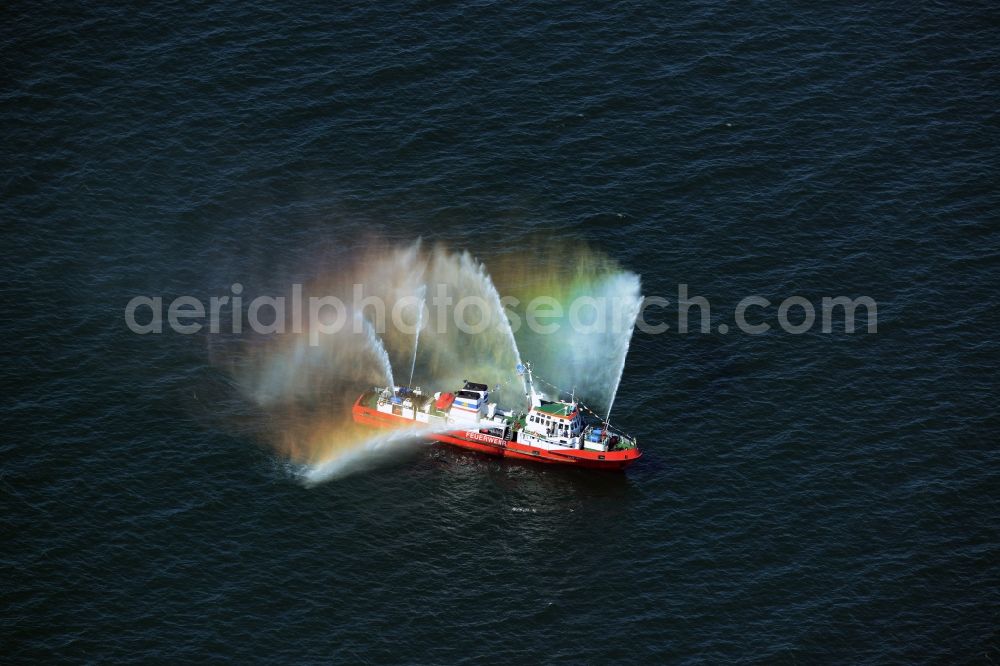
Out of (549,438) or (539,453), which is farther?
(539,453)

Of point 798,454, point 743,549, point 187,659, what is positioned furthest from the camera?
point 798,454

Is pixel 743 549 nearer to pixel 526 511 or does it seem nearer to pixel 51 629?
pixel 526 511

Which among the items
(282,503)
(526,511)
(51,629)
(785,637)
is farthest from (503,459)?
(51,629)

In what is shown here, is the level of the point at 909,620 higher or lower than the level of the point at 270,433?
lower

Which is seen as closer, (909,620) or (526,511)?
(909,620)

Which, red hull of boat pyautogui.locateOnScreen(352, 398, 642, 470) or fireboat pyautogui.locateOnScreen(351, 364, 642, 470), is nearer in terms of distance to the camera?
red hull of boat pyautogui.locateOnScreen(352, 398, 642, 470)

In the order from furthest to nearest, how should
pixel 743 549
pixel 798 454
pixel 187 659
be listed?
pixel 798 454 → pixel 743 549 → pixel 187 659

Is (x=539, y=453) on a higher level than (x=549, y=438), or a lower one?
lower

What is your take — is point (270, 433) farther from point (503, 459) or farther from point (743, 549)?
point (743, 549)

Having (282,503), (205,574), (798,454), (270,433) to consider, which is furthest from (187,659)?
(798,454)

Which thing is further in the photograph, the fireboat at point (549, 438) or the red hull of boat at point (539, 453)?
the fireboat at point (549, 438)
